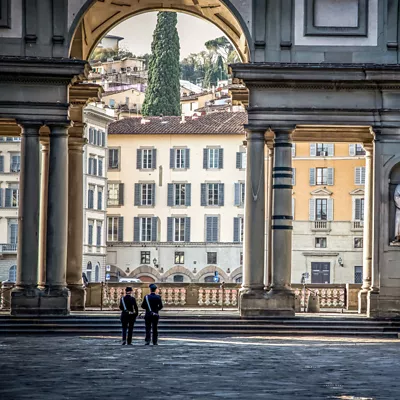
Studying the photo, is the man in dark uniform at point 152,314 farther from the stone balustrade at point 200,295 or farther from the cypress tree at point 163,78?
the cypress tree at point 163,78

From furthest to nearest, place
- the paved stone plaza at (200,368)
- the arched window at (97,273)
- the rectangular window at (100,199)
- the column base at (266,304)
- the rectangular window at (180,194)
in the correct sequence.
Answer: the rectangular window at (180,194)
the arched window at (97,273)
the rectangular window at (100,199)
the column base at (266,304)
the paved stone plaza at (200,368)

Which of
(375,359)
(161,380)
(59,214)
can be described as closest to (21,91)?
(59,214)

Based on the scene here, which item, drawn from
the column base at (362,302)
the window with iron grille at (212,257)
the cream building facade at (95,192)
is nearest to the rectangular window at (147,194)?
the cream building facade at (95,192)

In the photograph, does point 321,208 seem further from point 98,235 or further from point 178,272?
point 98,235

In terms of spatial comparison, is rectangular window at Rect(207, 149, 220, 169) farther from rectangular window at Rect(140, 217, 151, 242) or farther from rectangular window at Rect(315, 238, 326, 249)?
rectangular window at Rect(315, 238, 326, 249)

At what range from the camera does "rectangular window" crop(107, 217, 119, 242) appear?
131875 mm

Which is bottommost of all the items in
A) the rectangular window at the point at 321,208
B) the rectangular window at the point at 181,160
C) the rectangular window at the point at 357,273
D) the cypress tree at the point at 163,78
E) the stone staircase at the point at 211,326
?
the rectangular window at the point at 357,273

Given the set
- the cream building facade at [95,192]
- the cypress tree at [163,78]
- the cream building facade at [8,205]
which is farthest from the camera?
the cypress tree at [163,78]

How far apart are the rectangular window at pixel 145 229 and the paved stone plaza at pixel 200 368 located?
90.3m

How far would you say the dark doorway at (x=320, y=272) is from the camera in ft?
398

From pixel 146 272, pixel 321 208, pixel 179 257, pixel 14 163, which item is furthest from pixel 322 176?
pixel 14 163

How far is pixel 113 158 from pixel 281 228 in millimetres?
86590

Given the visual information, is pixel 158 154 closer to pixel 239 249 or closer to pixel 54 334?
pixel 239 249

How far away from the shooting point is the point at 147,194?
432 feet
